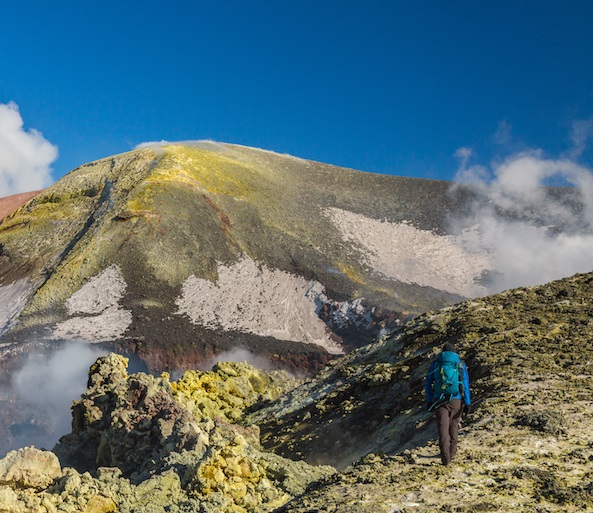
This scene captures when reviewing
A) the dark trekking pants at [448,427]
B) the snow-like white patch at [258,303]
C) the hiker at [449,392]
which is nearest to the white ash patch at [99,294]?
the snow-like white patch at [258,303]

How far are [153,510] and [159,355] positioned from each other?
27.2 meters

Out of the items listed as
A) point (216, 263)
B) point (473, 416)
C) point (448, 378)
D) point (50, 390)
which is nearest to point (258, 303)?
point (216, 263)

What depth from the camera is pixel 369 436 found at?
37.4ft

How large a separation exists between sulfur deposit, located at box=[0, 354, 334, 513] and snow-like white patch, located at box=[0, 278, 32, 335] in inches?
1042

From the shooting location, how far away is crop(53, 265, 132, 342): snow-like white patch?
3559cm

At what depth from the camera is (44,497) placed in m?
7.49

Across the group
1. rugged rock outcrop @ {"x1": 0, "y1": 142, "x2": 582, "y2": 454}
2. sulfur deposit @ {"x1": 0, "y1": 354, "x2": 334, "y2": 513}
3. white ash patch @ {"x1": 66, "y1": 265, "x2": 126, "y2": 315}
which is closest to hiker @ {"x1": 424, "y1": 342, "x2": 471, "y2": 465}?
sulfur deposit @ {"x1": 0, "y1": 354, "x2": 334, "y2": 513}

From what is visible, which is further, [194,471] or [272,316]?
[272,316]

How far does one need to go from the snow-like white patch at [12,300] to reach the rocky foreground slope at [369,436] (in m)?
25.4

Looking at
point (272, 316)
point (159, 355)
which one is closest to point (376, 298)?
point (272, 316)

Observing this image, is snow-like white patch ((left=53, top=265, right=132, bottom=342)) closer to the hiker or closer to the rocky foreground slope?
the rocky foreground slope

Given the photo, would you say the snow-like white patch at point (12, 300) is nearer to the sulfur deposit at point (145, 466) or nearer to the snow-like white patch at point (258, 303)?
the snow-like white patch at point (258, 303)

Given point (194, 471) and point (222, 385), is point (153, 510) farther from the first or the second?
point (222, 385)

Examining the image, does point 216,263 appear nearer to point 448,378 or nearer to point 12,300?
point 12,300
